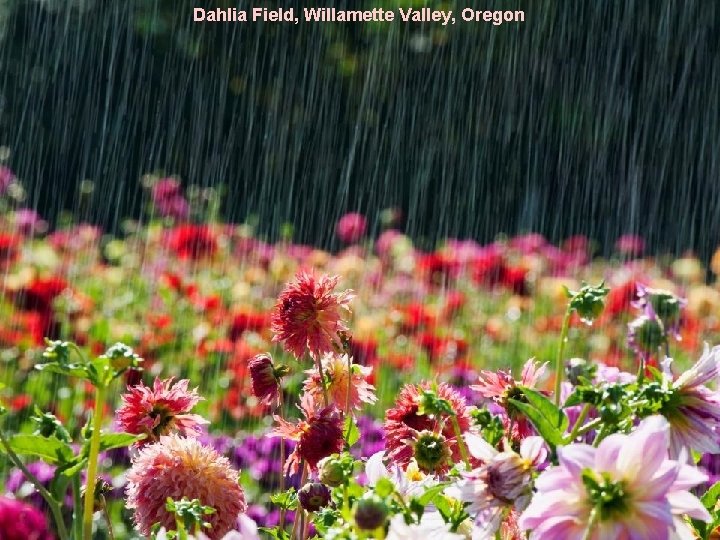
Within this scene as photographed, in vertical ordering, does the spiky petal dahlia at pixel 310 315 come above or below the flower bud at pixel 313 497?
above

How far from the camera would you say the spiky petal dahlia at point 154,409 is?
76 cm

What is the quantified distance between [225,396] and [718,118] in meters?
3.70

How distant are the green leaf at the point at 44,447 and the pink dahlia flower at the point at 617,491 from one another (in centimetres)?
22

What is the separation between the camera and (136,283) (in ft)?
11.0

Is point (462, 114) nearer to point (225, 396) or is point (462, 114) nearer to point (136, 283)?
point (136, 283)

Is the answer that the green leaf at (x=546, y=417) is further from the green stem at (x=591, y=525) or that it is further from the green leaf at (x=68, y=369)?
the green leaf at (x=68, y=369)

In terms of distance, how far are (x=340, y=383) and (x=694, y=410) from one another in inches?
13.1

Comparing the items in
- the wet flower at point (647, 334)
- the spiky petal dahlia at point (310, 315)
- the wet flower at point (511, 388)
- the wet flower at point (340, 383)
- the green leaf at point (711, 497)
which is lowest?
the green leaf at point (711, 497)

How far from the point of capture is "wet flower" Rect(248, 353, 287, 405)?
0.84 m

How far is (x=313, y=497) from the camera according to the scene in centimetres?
68

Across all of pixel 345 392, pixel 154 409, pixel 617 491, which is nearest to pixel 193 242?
pixel 345 392

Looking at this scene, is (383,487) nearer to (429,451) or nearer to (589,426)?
(589,426)

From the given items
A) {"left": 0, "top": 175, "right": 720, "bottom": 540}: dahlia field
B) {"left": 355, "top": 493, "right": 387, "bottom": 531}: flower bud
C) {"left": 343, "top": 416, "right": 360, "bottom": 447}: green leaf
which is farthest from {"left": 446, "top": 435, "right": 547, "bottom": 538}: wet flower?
{"left": 343, "top": 416, "right": 360, "bottom": 447}: green leaf

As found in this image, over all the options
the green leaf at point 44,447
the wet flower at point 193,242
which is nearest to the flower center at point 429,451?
the green leaf at point 44,447
